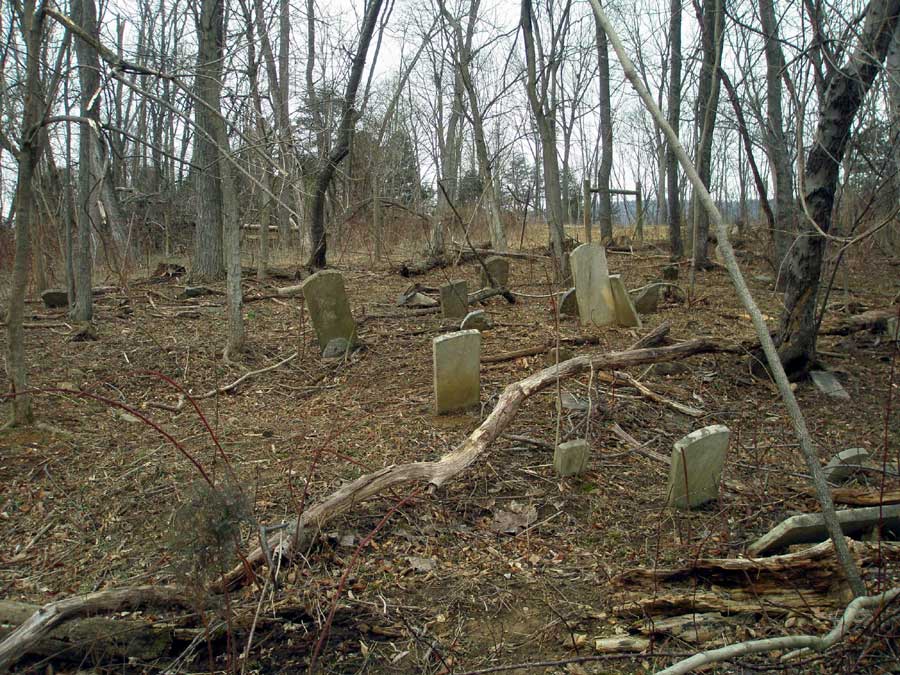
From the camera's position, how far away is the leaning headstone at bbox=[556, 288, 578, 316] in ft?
24.6

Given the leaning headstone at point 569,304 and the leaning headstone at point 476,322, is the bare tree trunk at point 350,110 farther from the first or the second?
the leaning headstone at point 569,304

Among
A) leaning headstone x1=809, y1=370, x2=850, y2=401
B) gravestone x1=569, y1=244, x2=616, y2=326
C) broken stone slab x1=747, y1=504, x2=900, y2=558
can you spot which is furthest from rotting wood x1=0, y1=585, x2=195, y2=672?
gravestone x1=569, y1=244, x2=616, y2=326

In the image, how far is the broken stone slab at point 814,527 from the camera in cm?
282

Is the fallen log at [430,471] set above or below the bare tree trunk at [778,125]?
below

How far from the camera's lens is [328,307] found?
6.57 m

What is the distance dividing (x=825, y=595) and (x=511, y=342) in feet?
14.1

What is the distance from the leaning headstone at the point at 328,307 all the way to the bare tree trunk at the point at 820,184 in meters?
4.10

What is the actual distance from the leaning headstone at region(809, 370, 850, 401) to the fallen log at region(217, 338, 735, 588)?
1.50 m

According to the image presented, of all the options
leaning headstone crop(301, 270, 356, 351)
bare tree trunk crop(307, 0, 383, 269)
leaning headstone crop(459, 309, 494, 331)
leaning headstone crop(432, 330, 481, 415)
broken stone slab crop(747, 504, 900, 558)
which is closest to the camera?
broken stone slab crop(747, 504, 900, 558)

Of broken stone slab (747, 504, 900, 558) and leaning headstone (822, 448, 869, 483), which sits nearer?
broken stone slab (747, 504, 900, 558)

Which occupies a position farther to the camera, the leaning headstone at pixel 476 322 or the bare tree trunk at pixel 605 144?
the bare tree trunk at pixel 605 144

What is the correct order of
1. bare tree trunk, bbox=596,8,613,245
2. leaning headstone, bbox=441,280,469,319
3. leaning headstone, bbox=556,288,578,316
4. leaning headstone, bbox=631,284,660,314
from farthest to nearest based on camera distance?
bare tree trunk, bbox=596,8,613,245 → leaning headstone, bbox=631,284,660,314 → leaning headstone, bbox=441,280,469,319 → leaning headstone, bbox=556,288,578,316

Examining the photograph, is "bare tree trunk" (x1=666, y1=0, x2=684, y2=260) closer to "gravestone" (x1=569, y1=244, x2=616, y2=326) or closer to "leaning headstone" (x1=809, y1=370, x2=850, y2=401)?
"gravestone" (x1=569, y1=244, x2=616, y2=326)

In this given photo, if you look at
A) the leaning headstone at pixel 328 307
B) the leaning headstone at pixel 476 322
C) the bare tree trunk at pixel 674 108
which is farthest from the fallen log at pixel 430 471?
the bare tree trunk at pixel 674 108
